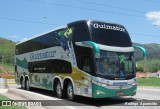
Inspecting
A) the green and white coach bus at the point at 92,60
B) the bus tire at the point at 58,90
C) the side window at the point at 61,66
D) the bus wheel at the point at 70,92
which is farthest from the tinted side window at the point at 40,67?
the bus wheel at the point at 70,92

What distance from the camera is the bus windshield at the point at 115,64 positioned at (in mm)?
15930

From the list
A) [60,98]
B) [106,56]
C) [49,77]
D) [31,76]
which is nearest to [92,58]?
[106,56]

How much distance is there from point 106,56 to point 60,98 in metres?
4.63

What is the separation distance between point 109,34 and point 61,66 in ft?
12.2

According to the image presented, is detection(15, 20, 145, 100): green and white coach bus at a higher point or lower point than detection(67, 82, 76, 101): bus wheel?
higher

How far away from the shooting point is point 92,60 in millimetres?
15852

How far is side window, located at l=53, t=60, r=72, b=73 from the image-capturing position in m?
18.2

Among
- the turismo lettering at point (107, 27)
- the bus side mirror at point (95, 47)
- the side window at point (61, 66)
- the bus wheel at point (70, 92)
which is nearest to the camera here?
the bus side mirror at point (95, 47)

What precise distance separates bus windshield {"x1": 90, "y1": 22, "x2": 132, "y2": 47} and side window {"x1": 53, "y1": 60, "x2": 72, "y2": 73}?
2470 millimetres

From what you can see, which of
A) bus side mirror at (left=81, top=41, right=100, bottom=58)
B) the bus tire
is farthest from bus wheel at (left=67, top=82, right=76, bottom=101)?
bus side mirror at (left=81, top=41, right=100, bottom=58)

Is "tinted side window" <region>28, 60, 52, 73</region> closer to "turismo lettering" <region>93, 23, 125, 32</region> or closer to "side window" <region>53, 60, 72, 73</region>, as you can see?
"side window" <region>53, 60, 72, 73</region>

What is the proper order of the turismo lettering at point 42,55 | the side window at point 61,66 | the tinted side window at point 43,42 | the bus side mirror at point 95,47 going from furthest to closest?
1. the turismo lettering at point 42,55
2. the tinted side window at point 43,42
3. the side window at point 61,66
4. the bus side mirror at point 95,47

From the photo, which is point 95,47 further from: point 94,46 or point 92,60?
point 92,60

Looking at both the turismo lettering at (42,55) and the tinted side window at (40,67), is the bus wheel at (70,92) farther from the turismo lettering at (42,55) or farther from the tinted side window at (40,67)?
the tinted side window at (40,67)
